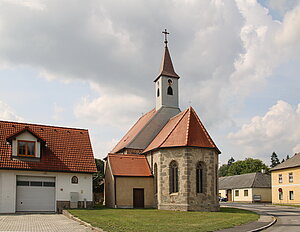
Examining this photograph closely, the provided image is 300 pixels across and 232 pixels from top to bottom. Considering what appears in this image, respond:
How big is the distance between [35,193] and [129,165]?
30.5 ft

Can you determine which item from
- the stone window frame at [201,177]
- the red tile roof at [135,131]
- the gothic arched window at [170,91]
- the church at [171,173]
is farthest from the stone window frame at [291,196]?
the stone window frame at [201,177]

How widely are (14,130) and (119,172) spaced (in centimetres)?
1007

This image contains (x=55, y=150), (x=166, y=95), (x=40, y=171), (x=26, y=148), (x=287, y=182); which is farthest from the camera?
(x=287, y=182)

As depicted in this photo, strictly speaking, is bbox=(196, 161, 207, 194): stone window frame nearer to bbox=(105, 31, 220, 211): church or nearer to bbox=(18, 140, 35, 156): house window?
bbox=(105, 31, 220, 211): church

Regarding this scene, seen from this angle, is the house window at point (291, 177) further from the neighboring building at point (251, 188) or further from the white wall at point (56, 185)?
the white wall at point (56, 185)

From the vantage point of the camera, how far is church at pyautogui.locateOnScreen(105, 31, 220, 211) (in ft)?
101

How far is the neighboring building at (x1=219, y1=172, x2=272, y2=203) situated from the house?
36.6m

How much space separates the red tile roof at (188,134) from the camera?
31.6 m

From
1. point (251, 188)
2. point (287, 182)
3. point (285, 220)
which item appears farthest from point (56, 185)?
point (251, 188)

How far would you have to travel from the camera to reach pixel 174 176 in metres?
31.8

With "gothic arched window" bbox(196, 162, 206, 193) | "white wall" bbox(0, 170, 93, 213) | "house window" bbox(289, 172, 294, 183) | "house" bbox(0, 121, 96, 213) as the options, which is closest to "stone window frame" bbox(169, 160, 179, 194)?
"gothic arched window" bbox(196, 162, 206, 193)

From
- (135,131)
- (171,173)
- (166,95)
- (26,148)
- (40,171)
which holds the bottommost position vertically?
(171,173)

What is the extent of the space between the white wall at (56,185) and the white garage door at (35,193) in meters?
0.48

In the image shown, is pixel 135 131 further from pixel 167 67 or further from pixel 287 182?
pixel 287 182
